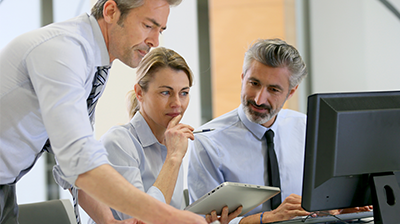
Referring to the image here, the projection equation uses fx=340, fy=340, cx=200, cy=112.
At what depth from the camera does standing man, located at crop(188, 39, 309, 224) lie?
1.84 m

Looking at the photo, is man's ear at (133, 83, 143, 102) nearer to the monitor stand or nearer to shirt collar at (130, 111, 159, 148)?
shirt collar at (130, 111, 159, 148)

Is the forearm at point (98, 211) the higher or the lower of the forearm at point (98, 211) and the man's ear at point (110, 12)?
the lower

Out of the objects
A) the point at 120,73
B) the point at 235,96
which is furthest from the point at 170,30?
the point at 235,96

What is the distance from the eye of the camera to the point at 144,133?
5.40ft

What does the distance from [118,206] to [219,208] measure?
62cm

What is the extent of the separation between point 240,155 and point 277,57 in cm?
60

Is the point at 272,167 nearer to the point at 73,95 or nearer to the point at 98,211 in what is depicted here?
the point at 98,211

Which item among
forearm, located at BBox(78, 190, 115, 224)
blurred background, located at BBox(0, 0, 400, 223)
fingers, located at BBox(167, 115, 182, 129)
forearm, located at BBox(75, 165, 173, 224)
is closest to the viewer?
forearm, located at BBox(75, 165, 173, 224)

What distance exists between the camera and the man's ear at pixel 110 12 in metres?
1.14

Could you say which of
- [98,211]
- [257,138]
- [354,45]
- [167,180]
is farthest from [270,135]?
[354,45]

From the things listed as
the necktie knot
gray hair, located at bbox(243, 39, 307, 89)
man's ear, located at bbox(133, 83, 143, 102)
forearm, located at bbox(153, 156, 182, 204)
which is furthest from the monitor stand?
man's ear, located at bbox(133, 83, 143, 102)

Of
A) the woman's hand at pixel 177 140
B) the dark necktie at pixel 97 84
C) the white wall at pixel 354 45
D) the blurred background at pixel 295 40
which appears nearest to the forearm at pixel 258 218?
the woman's hand at pixel 177 140

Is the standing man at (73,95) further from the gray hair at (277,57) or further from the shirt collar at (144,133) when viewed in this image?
the gray hair at (277,57)

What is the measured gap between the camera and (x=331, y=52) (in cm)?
380
